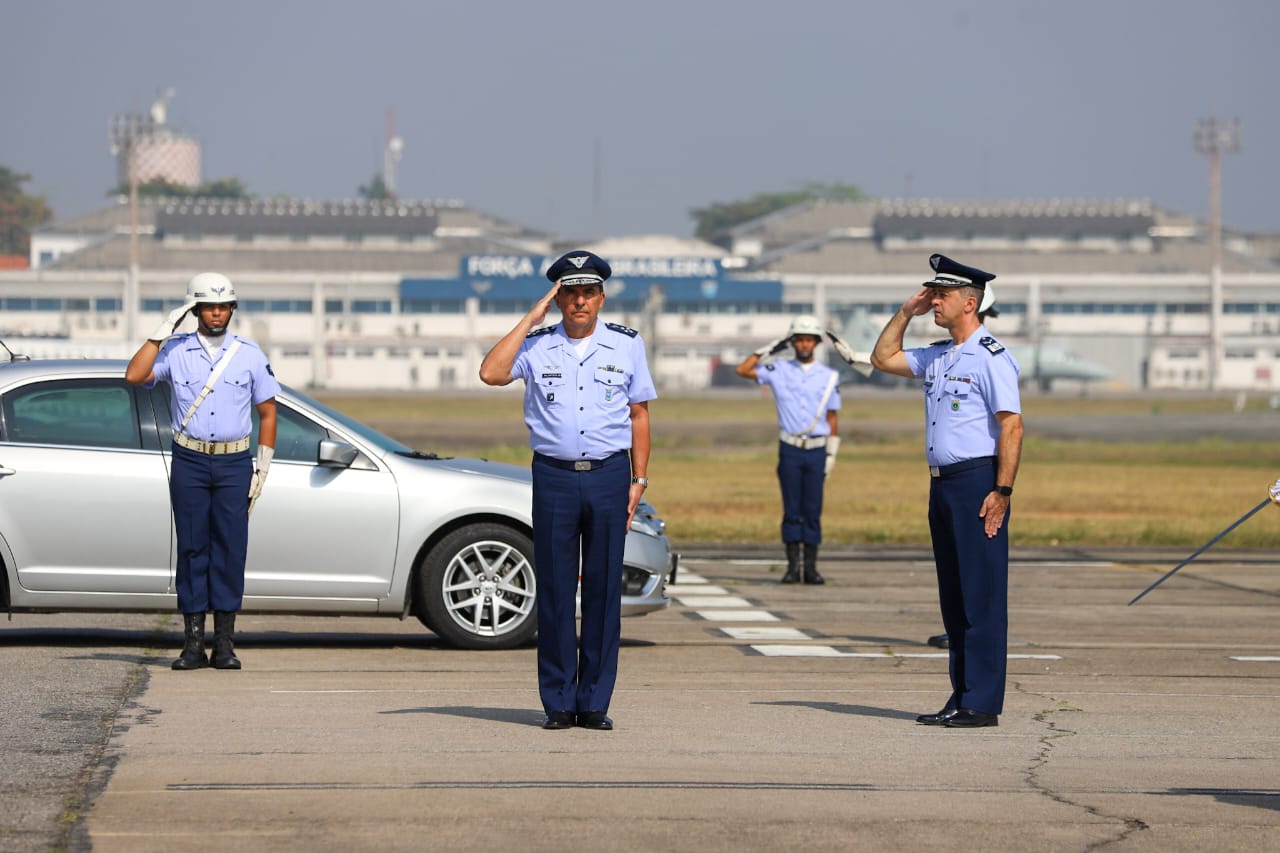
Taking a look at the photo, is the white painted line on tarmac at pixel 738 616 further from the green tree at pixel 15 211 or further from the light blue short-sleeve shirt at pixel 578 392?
the green tree at pixel 15 211

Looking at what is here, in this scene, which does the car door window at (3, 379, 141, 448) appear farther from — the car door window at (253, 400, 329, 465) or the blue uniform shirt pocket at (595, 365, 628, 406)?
the blue uniform shirt pocket at (595, 365, 628, 406)

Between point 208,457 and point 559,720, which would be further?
point 208,457

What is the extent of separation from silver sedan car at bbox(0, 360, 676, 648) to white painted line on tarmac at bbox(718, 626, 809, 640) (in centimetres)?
115

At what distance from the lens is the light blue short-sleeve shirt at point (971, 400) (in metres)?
8.65

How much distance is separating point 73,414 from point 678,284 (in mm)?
119798

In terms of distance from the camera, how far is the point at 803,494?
1630 centimetres

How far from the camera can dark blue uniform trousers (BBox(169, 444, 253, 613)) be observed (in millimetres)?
10469

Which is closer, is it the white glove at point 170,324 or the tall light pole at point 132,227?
the white glove at point 170,324

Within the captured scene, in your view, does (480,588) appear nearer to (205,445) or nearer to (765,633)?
(205,445)

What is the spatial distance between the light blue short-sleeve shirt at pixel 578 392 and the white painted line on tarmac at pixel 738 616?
5.43 meters

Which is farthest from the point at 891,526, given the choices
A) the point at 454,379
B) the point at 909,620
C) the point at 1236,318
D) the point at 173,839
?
the point at 1236,318

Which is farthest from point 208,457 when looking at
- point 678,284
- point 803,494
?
point 678,284

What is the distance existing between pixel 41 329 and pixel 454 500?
119704 millimetres

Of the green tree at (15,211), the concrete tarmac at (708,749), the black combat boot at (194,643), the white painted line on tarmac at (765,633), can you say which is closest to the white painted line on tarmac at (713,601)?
the concrete tarmac at (708,749)
